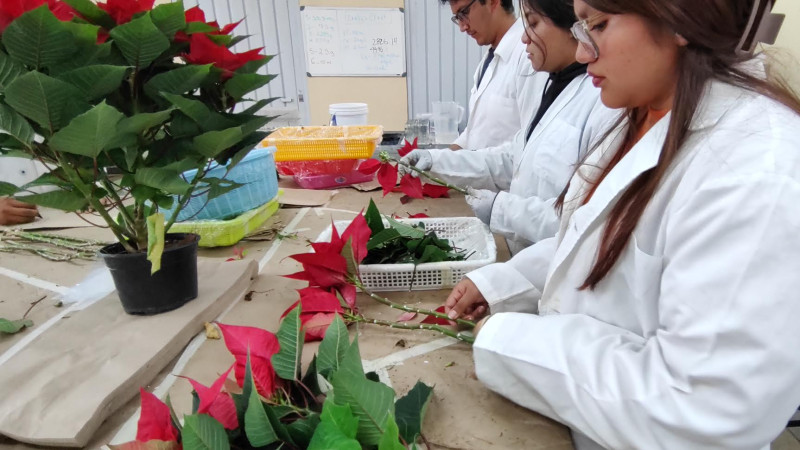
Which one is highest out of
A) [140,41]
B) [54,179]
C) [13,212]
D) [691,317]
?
[140,41]

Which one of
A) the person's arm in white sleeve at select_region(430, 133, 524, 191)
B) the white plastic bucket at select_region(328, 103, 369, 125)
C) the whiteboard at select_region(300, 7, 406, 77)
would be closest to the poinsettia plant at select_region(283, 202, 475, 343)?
the person's arm in white sleeve at select_region(430, 133, 524, 191)

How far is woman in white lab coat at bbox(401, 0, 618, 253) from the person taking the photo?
3.82 ft

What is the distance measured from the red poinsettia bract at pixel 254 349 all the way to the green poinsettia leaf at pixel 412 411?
0.18 m

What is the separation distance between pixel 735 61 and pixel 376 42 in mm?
3399

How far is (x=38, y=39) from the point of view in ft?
1.93

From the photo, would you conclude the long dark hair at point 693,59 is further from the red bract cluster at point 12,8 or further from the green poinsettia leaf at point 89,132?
the red bract cluster at point 12,8

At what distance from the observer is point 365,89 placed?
148 inches

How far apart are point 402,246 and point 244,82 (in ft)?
1.68

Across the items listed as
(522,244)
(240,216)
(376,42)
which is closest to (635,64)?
(522,244)

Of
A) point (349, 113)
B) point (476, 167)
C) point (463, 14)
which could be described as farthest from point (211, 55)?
point (349, 113)

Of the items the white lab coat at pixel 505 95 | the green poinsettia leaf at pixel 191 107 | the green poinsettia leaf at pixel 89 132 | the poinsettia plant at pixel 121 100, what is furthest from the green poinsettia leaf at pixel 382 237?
the white lab coat at pixel 505 95

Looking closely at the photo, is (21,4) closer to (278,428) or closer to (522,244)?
(278,428)

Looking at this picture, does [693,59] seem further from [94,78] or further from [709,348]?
[94,78]

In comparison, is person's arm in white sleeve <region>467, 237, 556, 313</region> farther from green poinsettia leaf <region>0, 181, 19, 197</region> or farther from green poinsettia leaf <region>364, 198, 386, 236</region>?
green poinsettia leaf <region>0, 181, 19, 197</region>
